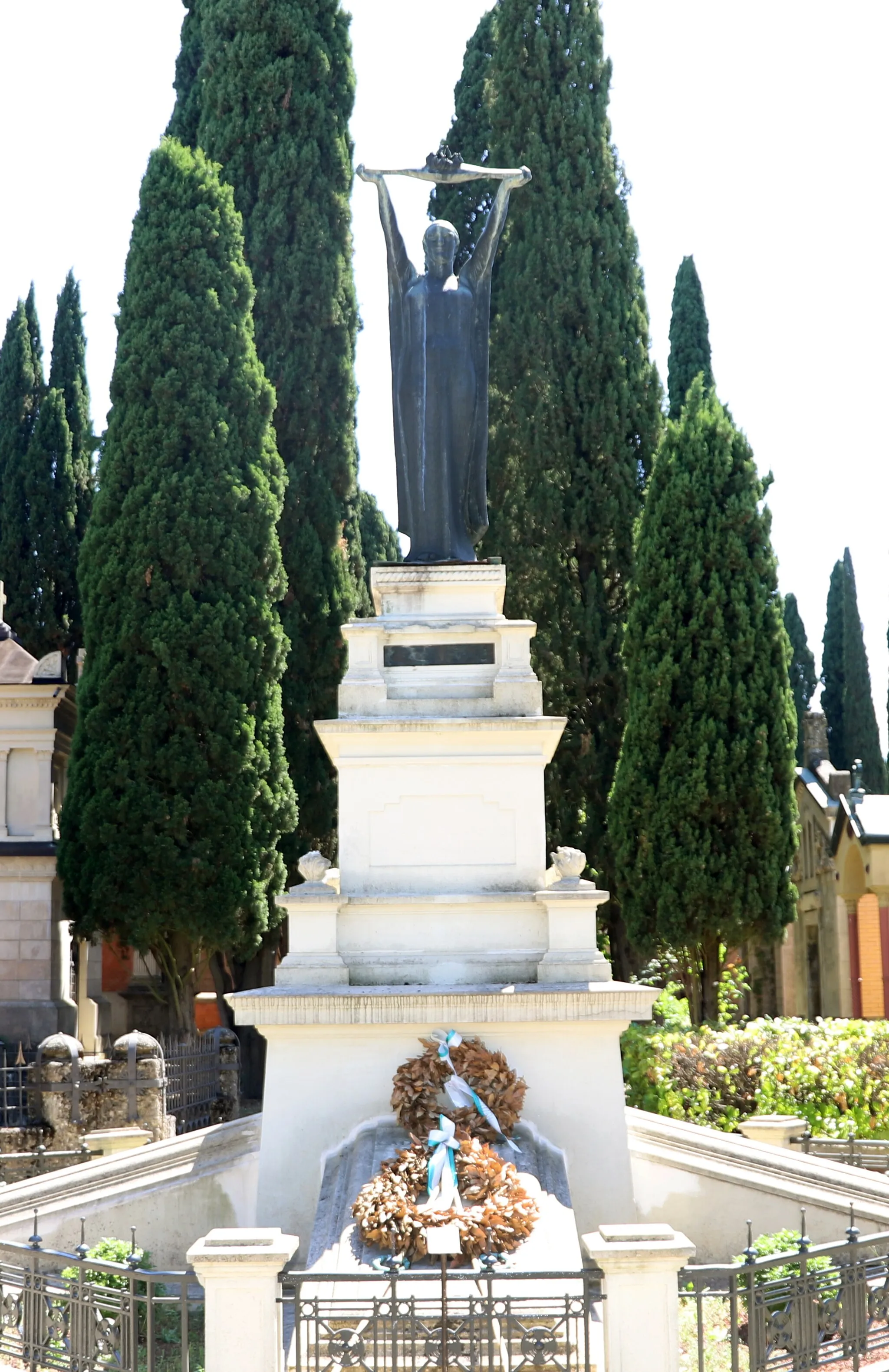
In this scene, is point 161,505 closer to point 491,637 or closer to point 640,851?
point 640,851

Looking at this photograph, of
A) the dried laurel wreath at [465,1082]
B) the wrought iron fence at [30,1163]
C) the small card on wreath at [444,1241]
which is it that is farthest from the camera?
the wrought iron fence at [30,1163]

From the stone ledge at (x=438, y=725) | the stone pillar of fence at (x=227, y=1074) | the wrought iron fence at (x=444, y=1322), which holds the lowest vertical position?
the stone pillar of fence at (x=227, y=1074)

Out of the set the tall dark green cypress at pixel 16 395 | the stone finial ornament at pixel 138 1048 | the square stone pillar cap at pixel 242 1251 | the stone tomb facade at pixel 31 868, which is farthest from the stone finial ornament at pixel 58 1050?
the tall dark green cypress at pixel 16 395

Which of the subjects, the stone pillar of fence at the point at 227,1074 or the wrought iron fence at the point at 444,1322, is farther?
the stone pillar of fence at the point at 227,1074

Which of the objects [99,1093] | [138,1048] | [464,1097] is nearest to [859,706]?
[138,1048]

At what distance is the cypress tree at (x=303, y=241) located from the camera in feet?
85.0

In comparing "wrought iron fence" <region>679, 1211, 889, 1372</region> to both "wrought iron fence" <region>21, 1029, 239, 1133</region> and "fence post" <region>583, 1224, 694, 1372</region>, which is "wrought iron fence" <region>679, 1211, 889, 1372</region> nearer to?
"fence post" <region>583, 1224, 694, 1372</region>

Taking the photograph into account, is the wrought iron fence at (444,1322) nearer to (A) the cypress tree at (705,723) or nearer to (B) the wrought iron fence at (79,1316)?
(B) the wrought iron fence at (79,1316)

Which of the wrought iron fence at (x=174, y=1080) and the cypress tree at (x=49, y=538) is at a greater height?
the cypress tree at (x=49, y=538)

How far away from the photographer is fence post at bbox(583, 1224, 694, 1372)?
7613 millimetres

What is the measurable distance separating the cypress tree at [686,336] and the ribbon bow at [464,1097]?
78.7 ft

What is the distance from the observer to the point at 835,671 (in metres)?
40.9

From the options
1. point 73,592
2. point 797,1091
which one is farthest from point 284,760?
point 73,592

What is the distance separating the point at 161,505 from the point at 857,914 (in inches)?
605
